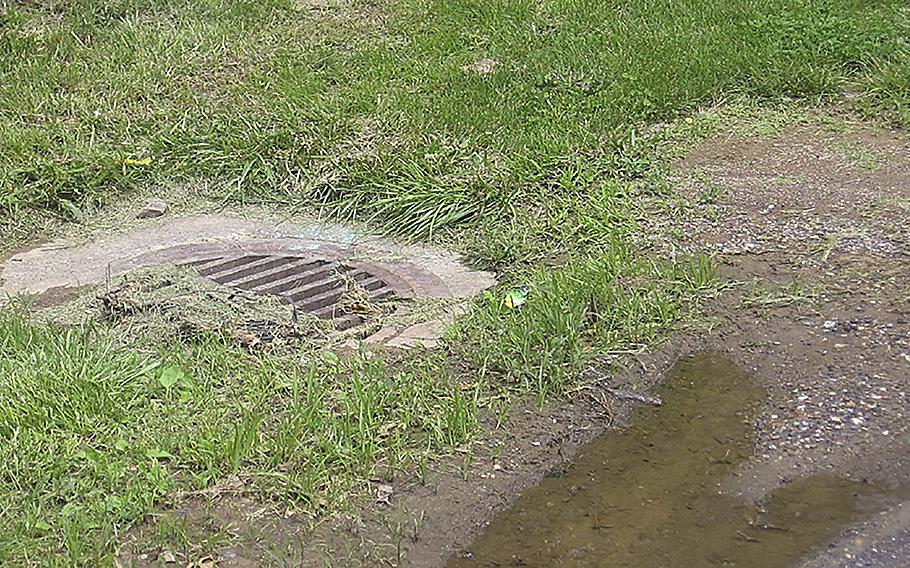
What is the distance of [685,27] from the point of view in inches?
317

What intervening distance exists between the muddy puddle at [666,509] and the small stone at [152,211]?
10.7 ft

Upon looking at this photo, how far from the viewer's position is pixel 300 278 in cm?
527

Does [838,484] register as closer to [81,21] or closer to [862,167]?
[862,167]

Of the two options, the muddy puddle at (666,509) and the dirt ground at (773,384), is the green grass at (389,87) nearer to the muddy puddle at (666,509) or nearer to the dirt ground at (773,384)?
the dirt ground at (773,384)

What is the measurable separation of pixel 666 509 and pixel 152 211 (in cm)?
372

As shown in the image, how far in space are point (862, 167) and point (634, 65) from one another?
1.77 m

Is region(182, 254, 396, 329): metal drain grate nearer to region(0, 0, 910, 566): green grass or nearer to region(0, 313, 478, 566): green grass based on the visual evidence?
region(0, 0, 910, 566): green grass

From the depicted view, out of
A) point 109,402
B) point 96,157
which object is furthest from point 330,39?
Answer: point 109,402

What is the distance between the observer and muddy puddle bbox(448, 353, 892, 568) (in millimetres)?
3266

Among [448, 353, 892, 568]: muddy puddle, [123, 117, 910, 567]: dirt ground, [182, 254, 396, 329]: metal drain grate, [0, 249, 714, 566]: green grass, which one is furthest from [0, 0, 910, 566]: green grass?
[182, 254, 396, 329]: metal drain grate

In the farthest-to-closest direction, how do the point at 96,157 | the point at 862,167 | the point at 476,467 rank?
1. the point at 96,157
2. the point at 862,167
3. the point at 476,467

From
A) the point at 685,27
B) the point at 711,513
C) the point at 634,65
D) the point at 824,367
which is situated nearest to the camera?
the point at 711,513

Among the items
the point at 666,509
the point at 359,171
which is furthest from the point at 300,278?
the point at 666,509

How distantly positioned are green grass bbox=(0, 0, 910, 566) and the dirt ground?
129mm
